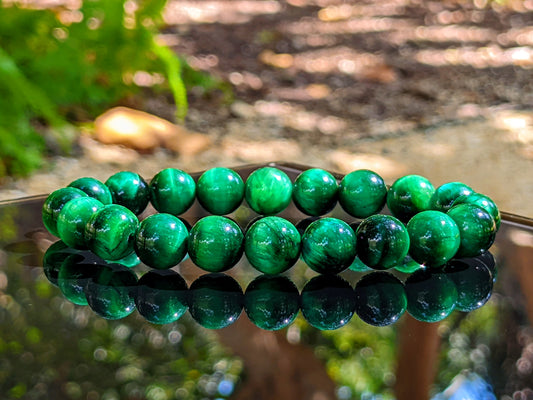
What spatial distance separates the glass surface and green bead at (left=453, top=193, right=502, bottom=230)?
6cm

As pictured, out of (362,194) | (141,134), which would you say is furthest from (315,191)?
(141,134)

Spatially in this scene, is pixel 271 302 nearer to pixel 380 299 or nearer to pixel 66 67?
pixel 380 299

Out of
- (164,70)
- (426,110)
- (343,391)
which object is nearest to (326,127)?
(426,110)

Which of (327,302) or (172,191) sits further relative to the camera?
(172,191)

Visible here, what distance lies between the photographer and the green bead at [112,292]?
27.1 inches

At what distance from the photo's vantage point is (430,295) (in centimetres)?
72

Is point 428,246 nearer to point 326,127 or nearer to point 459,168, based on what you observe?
point 459,168

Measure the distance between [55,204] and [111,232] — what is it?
117mm

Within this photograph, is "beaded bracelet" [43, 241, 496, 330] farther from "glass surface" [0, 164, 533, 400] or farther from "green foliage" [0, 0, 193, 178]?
"green foliage" [0, 0, 193, 178]

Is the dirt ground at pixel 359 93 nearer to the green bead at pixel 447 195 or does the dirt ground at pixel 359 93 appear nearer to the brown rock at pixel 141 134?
the brown rock at pixel 141 134

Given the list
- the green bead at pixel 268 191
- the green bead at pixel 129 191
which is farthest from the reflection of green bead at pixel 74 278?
the green bead at pixel 268 191

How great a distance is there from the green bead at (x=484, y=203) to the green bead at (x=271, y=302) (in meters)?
0.24

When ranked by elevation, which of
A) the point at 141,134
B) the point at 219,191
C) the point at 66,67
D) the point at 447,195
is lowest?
the point at 141,134

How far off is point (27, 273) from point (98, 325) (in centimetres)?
16
